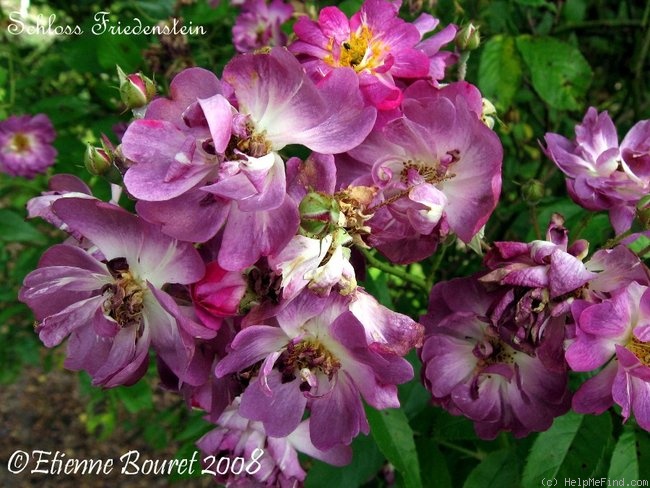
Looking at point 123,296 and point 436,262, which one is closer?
point 123,296

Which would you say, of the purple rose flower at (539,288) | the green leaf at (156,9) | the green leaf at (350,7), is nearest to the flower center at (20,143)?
the green leaf at (156,9)

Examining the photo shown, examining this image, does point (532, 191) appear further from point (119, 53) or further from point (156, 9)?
point (156, 9)

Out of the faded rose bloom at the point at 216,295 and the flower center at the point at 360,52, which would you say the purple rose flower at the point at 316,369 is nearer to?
the faded rose bloom at the point at 216,295

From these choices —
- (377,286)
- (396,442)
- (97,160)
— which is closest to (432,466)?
(396,442)

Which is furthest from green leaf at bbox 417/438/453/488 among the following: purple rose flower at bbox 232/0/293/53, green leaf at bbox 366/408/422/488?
purple rose flower at bbox 232/0/293/53

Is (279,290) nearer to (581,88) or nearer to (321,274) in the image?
(321,274)

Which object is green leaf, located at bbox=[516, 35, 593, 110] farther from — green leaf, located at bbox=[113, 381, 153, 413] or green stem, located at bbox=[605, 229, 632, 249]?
green leaf, located at bbox=[113, 381, 153, 413]

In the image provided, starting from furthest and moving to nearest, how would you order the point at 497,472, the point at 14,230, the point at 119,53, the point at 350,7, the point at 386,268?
the point at 14,230 < the point at 119,53 < the point at 350,7 < the point at 497,472 < the point at 386,268
